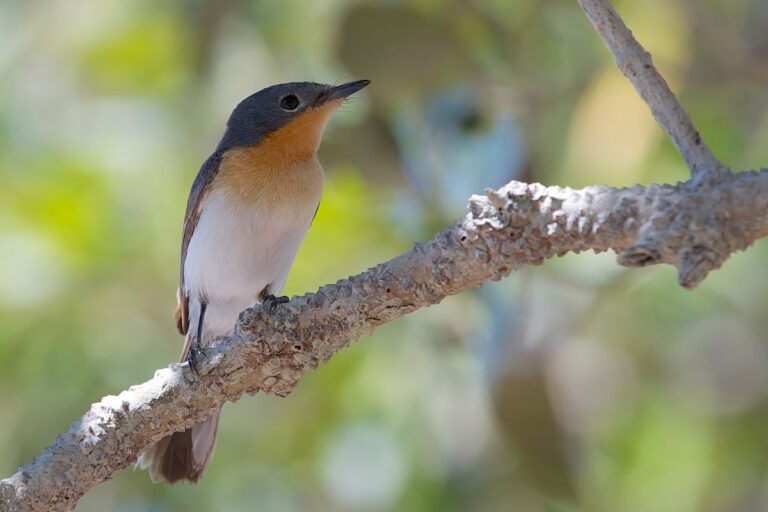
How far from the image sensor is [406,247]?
18.4 ft

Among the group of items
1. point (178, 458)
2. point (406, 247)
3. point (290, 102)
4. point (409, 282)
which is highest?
point (290, 102)

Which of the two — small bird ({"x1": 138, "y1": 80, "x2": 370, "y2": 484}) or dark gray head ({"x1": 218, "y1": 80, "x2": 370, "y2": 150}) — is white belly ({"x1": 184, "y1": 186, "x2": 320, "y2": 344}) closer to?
small bird ({"x1": 138, "y1": 80, "x2": 370, "y2": 484})

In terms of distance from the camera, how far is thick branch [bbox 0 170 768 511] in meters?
2.25

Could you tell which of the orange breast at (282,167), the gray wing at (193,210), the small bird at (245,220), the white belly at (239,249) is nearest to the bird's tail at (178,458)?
the small bird at (245,220)

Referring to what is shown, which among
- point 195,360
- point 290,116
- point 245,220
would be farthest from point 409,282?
point 290,116

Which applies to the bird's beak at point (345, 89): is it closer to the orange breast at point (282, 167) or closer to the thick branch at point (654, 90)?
the orange breast at point (282, 167)

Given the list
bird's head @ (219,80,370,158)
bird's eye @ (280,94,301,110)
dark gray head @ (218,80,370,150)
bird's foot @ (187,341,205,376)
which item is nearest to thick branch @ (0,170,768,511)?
bird's foot @ (187,341,205,376)

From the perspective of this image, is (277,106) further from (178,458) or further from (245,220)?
(178,458)

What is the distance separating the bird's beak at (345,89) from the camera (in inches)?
200

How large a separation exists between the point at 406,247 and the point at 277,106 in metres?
1.04

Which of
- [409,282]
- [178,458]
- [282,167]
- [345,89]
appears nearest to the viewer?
[409,282]

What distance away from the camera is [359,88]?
5078 mm

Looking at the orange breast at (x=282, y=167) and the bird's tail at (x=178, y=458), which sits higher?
the orange breast at (x=282, y=167)

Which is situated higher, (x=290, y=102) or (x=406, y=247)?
(x=290, y=102)
